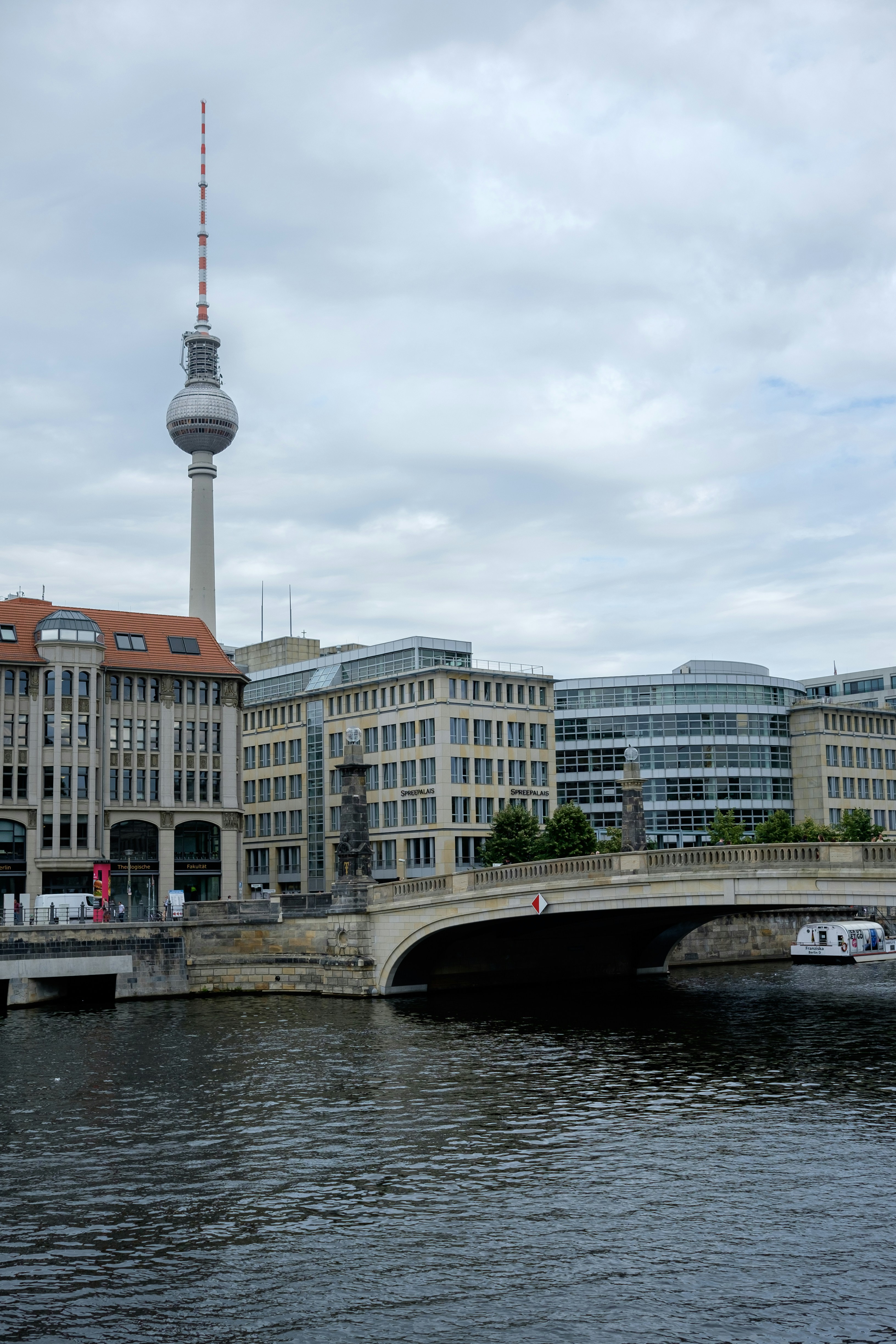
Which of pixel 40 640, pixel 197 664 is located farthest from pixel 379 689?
pixel 40 640

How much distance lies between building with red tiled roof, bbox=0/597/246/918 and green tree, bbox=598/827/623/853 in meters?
22.9

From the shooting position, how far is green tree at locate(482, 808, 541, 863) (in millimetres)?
89500

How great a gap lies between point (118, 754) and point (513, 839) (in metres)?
24.4

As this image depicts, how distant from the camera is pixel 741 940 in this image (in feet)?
305

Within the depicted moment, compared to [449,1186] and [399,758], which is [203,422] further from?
[449,1186]

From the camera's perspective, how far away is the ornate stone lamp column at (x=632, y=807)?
70312mm

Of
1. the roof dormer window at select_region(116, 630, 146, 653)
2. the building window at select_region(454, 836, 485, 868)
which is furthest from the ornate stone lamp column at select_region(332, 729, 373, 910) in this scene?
the building window at select_region(454, 836, 485, 868)

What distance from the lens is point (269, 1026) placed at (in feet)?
176

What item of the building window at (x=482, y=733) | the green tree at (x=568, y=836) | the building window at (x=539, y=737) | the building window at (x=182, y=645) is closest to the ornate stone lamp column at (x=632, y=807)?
the green tree at (x=568, y=836)

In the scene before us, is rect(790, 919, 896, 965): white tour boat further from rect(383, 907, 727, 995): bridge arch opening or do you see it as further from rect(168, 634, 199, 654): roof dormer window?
rect(168, 634, 199, 654): roof dormer window

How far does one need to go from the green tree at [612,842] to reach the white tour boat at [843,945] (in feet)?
41.1

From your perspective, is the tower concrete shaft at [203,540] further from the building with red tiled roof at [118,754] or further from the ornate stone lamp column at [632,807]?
the ornate stone lamp column at [632,807]

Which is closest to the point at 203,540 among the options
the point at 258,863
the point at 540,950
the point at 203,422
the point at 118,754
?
the point at 203,422

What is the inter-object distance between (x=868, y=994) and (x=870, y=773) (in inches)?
2908
